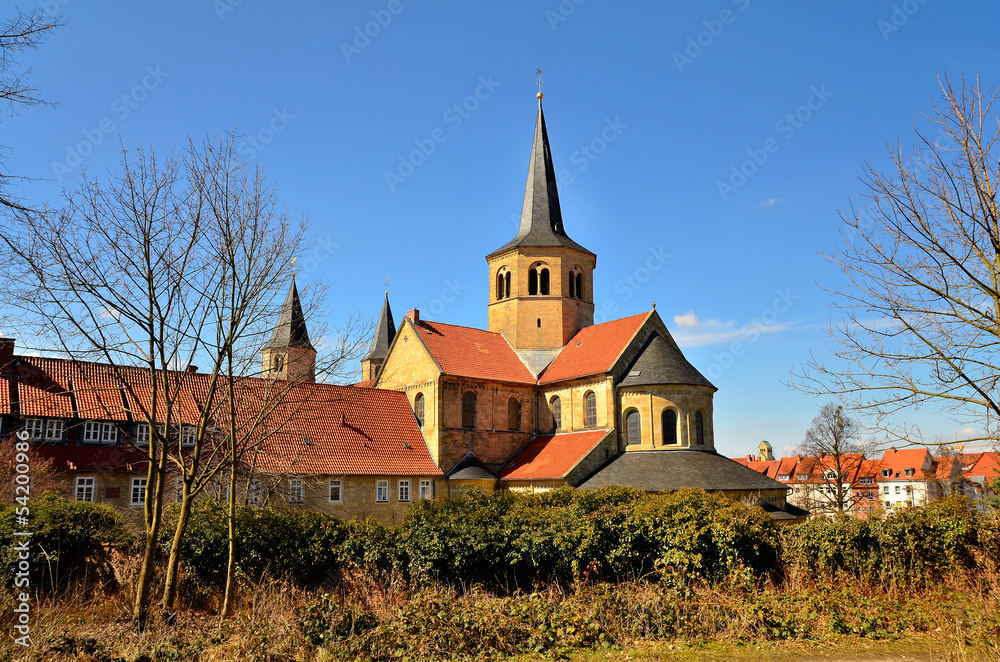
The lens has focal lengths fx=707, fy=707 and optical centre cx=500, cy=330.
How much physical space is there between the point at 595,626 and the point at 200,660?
6083 mm

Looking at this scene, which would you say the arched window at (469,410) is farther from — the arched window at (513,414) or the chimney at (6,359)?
the chimney at (6,359)

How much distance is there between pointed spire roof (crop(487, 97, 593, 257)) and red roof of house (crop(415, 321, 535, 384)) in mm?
5944

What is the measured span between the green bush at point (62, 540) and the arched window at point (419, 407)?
22428mm

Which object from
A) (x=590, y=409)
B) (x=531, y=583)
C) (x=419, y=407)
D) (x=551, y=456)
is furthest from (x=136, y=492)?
(x=590, y=409)

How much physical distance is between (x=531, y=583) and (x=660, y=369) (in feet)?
70.0

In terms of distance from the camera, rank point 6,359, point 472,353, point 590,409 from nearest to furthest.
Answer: point 6,359 → point 590,409 → point 472,353

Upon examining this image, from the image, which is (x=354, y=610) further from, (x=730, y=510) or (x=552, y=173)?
(x=552, y=173)

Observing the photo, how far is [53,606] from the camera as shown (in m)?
11.9

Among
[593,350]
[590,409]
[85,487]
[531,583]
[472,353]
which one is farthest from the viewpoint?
[472,353]

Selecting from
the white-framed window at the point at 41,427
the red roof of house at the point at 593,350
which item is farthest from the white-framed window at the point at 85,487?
the red roof of house at the point at 593,350

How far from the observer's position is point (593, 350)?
38.6 m

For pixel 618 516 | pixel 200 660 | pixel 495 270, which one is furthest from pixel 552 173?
pixel 200 660

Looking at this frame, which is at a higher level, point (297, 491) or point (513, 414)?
point (513, 414)

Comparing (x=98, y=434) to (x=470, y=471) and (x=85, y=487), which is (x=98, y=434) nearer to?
(x=85, y=487)
